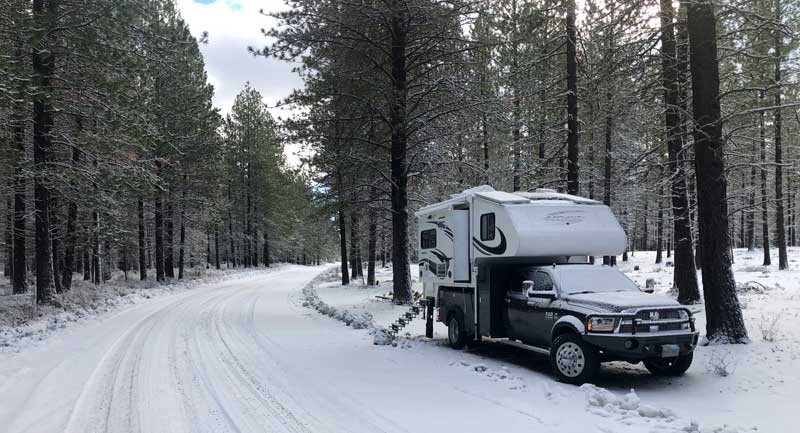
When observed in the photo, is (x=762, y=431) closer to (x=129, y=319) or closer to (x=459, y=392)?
(x=459, y=392)

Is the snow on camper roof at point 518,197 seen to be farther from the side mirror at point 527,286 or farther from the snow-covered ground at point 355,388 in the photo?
the snow-covered ground at point 355,388

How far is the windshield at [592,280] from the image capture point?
8891 mm

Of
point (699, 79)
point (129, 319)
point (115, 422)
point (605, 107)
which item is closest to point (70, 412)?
point (115, 422)

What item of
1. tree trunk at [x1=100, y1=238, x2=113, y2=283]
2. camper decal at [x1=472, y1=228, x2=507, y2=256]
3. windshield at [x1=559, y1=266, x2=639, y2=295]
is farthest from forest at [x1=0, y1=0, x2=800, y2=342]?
camper decal at [x1=472, y1=228, x2=507, y2=256]

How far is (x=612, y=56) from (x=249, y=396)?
33.1 feet

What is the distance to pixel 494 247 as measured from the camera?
33.3ft

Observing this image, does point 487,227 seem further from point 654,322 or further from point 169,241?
point 169,241

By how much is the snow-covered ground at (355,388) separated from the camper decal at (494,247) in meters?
1.96

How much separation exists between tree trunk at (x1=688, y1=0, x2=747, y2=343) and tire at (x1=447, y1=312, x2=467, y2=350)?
174 inches

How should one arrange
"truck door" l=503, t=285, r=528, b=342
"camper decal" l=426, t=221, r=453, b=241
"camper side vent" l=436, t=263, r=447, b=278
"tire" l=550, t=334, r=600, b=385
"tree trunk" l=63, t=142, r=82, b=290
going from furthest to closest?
1. "tree trunk" l=63, t=142, r=82, b=290
2. "camper side vent" l=436, t=263, r=447, b=278
3. "camper decal" l=426, t=221, r=453, b=241
4. "truck door" l=503, t=285, r=528, b=342
5. "tire" l=550, t=334, r=600, b=385

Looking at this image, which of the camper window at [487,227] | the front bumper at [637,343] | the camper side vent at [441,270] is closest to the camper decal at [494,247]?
the camper window at [487,227]

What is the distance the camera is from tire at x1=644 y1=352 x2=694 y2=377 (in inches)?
316

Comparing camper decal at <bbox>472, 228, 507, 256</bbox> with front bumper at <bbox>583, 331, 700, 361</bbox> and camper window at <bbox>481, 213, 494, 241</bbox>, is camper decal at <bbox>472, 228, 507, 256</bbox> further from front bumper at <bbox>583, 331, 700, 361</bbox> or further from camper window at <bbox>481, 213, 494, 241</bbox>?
front bumper at <bbox>583, 331, 700, 361</bbox>

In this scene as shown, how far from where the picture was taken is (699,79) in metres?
10.1
